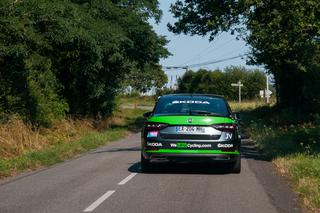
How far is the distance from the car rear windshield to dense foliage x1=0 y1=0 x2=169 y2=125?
6271mm

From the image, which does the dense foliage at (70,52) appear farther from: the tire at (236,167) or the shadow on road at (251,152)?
the tire at (236,167)

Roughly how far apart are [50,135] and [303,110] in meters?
15.1

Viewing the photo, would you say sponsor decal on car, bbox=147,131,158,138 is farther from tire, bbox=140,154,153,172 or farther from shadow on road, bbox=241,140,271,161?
shadow on road, bbox=241,140,271,161

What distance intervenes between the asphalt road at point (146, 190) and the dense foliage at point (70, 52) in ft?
19.6

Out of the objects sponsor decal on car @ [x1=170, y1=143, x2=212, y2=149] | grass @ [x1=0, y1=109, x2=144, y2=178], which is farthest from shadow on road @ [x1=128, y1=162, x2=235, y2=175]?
grass @ [x1=0, y1=109, x2=144, y2=178]

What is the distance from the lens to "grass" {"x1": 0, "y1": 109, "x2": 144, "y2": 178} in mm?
15992

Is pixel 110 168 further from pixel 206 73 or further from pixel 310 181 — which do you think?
pixel 206 73

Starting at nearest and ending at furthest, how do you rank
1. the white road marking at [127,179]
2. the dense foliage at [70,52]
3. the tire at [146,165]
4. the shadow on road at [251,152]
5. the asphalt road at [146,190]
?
1. the asphalt road at [146,190]
2. the white road marking at [127,179]
3. the tire at [146,165]
4. the shadow on road at [251,152]
5. the dense foliage at [70,52]

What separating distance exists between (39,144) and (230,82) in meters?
66.3

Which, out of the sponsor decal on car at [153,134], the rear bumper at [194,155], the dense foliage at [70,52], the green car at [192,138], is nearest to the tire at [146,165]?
the green car at [192,138]

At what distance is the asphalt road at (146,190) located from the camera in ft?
30.7

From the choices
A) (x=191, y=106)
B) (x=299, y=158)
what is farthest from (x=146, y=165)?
(x=299, y=158)

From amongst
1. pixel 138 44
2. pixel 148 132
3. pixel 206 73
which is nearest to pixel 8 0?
pixel 148 132

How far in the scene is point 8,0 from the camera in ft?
60.4
